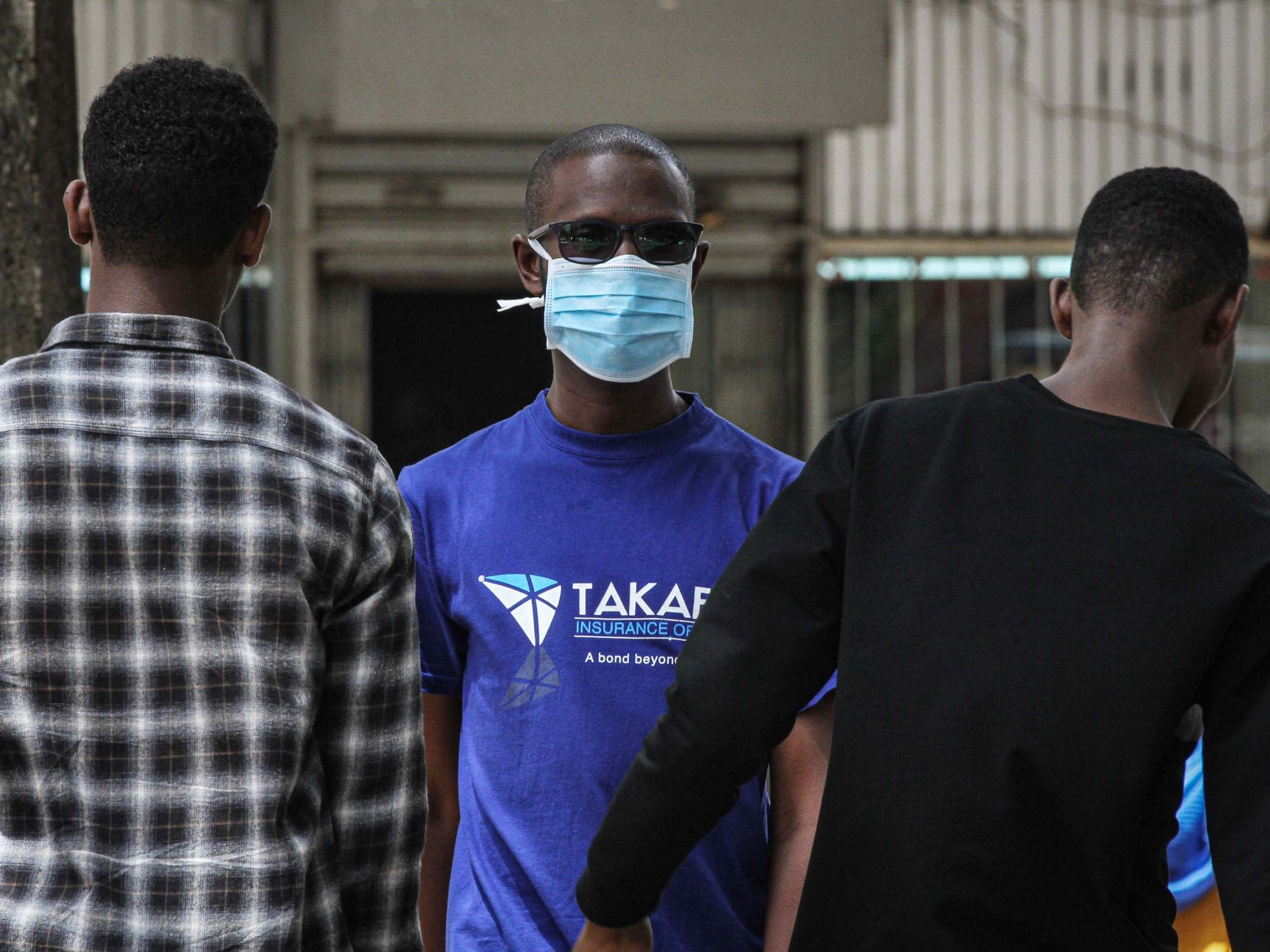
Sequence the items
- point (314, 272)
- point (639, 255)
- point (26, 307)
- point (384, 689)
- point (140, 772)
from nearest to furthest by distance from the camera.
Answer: point (140, 772)
point (384, 689)
point (639, 255)
point (26, 307)
point (314, 272)

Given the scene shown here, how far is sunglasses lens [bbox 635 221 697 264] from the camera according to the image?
2.69 m

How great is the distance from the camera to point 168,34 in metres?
8.11

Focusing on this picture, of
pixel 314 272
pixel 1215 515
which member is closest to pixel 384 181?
pixel 314 272

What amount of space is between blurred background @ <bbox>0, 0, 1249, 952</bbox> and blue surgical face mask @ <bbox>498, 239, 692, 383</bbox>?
558 cm

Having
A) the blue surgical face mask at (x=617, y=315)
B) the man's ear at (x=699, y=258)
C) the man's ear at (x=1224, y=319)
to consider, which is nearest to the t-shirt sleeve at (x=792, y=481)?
the blue surgical face mask at (x=617, y=315)

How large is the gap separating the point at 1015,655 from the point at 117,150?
1.38m

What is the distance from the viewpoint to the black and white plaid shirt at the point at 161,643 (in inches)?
73.9

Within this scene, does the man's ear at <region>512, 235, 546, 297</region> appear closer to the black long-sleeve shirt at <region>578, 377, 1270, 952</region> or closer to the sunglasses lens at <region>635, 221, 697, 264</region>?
the sunglasses lens at <region>635, 221, 697, 264</region>

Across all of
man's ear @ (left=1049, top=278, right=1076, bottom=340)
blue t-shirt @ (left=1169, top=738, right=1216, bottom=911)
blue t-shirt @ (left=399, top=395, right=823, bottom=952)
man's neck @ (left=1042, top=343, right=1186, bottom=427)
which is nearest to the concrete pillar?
blue t-shirt @ (left=399, top=395, right=823, bottom=952)

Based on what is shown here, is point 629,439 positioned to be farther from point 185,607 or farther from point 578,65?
point 578,65

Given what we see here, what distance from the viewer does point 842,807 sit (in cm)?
200

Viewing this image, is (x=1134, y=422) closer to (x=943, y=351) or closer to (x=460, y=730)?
(x=460, y=730)

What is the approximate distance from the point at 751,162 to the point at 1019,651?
6.96m

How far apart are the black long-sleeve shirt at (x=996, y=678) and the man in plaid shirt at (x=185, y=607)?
421mm
